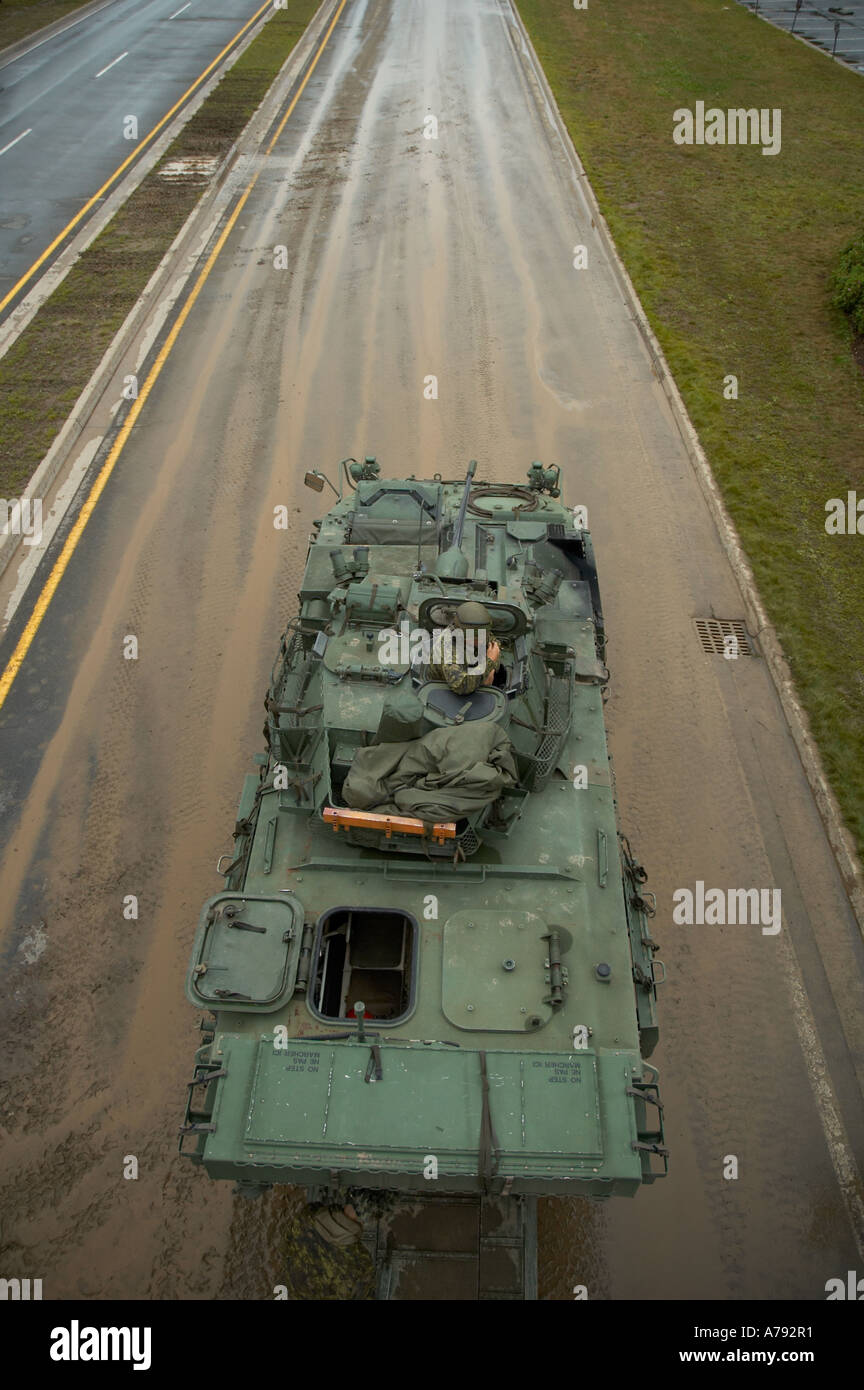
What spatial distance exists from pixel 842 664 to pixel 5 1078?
11.9 m

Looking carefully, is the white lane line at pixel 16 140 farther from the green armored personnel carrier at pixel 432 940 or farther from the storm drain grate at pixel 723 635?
the storm drain grate at pixel 723 635

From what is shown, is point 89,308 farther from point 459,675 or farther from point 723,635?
point 459,675

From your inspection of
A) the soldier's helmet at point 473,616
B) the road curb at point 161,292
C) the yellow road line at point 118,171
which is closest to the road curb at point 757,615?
the soldier's helmet at point 473,616

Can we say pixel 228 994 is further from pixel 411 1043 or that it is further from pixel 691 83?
pixel 691 83

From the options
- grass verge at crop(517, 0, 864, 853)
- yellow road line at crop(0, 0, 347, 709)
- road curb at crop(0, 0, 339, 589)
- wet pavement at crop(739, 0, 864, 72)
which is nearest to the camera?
yellow road line at crop(0, 0, 347, 709)

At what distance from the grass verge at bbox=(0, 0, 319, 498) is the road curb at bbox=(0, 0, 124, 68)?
524 inches

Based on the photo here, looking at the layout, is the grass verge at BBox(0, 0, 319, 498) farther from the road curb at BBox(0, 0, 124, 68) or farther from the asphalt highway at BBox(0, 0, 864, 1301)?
the road curb at BBox(0, 0, 124, 68)

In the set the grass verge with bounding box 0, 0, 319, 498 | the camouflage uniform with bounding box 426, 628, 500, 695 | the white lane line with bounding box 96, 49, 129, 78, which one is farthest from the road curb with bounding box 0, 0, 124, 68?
the camouflage uniform with bounding box 426, 628, 500, 695

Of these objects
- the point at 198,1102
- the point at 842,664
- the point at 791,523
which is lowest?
the point at 198,1102

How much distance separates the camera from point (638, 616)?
570 inches

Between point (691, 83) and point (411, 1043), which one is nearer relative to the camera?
point (411, 1043)

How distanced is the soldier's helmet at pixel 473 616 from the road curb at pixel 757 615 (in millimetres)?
5687

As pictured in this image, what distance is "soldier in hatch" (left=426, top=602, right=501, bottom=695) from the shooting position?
8891 mm
